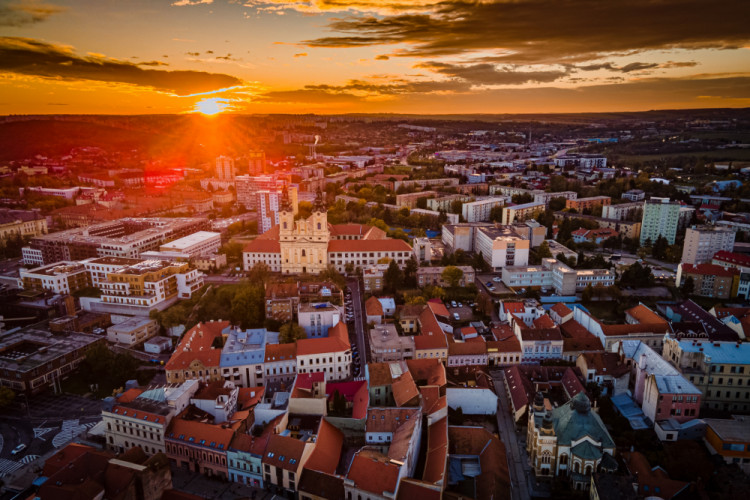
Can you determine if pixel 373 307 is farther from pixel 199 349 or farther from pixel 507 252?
pixel 507 252

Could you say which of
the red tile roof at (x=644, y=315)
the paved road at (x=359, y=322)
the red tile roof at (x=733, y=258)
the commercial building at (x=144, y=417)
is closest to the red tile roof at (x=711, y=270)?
the red tile roof at (x=733, y=258)

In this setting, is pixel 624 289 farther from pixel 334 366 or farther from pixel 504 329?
pixel 334 366

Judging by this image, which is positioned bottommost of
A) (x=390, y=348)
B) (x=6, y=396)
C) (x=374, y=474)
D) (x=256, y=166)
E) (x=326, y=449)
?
(x=6, y=396)

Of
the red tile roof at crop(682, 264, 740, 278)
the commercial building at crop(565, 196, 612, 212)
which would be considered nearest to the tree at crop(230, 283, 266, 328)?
the red tile roof at crop(682, 264, 740, 278)

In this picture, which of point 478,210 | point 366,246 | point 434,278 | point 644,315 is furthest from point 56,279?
point 478,210

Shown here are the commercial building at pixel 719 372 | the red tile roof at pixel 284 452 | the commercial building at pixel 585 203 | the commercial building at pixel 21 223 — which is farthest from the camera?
the commercial building at pixel 585 203

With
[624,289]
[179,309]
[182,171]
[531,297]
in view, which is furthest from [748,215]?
[182,171]

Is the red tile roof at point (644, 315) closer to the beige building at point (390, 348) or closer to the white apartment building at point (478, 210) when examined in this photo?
the beige building at point (390, 348)
